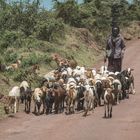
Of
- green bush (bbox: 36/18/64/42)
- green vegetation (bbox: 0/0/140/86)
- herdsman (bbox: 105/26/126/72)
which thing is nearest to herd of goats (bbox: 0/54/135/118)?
herdsman (bbox: 105/26/126/72)

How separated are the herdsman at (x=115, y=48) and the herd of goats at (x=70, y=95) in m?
1.40

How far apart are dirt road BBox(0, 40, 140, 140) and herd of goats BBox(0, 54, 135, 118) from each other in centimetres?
37

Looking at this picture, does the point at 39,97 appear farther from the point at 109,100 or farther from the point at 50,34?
the point at 50,34

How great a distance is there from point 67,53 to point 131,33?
1060 cm

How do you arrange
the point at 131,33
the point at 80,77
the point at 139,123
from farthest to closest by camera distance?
the point at 131,33, the point at 80,77, the point at 139,123

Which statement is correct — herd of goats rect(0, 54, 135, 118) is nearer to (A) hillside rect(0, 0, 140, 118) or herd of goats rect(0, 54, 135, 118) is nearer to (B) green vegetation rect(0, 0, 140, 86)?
(A) hillside rect(0, 0, 140, 118)

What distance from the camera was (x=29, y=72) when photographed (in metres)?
20.4

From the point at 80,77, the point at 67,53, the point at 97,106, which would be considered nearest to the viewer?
the point at 97,106

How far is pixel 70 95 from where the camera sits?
52.6 ft

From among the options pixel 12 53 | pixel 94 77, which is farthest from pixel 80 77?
pixel 12 53

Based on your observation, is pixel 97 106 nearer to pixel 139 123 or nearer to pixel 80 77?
pixel 80 77

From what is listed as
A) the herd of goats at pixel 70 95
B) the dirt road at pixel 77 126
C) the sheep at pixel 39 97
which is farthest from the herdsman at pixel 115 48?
the sheep at pixel 39 97

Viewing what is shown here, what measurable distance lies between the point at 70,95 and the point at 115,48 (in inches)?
149

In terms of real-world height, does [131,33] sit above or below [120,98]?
above
